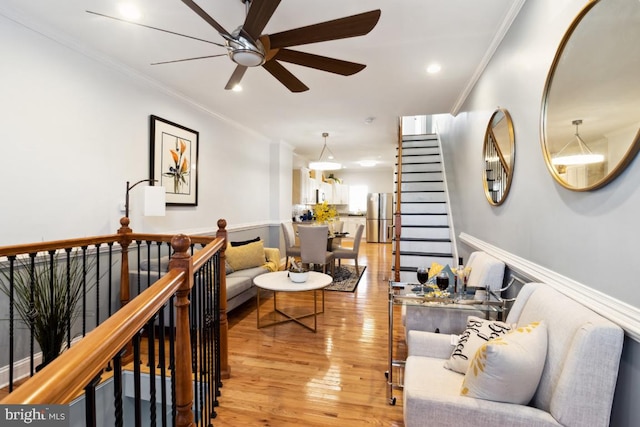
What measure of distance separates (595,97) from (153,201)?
3.30 metres

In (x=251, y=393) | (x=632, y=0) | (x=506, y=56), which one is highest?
(x=506, y=56)

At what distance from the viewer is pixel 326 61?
2189 millimetres

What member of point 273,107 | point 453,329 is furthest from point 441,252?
point 273,107

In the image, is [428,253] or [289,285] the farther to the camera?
[428,253]

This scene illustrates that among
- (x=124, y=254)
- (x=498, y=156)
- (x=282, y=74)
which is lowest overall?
(x=124, y=254)

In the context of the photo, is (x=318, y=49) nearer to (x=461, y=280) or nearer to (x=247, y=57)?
(x=247, y=57)

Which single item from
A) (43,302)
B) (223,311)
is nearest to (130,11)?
(43,302)

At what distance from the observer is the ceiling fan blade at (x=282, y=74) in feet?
7.61

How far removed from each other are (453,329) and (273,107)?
3614mm

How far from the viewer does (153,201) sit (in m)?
3.05

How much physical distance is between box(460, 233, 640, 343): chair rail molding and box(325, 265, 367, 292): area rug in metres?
2.91

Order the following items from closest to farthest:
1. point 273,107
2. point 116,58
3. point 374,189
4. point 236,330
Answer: point 116,58
point 236,330
point 273,107
point 374,189

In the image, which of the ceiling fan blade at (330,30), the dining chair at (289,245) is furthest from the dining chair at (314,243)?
Answer: the ceiling fan blade at (330,30)

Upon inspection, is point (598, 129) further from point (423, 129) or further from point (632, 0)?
point (423, 129)
